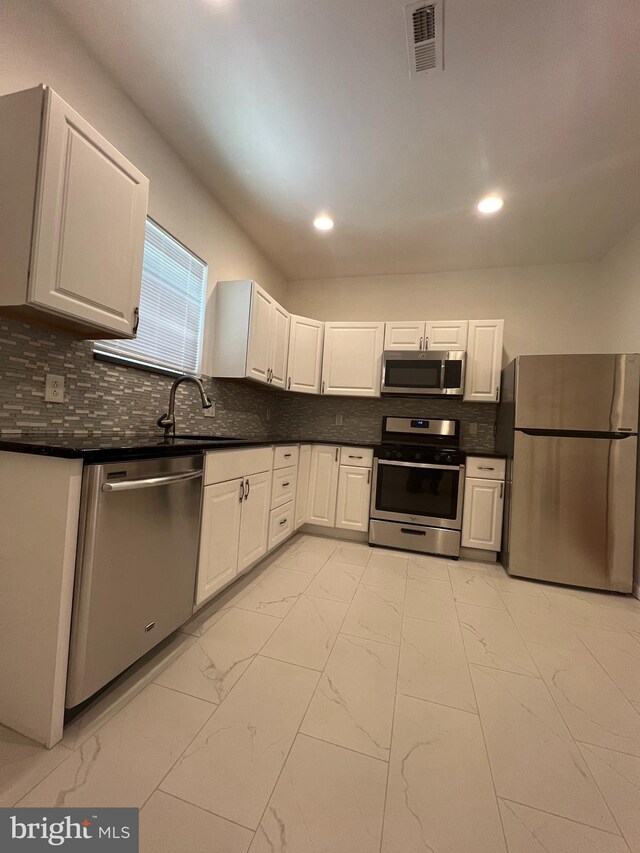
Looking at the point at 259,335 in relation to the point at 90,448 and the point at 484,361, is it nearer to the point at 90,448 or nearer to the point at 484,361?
the point at 90,448

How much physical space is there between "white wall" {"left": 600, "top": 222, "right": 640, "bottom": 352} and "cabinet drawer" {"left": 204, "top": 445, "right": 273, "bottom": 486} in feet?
9.41

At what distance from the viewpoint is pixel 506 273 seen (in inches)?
136

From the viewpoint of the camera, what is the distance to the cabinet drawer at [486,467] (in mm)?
2895

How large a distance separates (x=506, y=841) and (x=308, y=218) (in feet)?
11.2

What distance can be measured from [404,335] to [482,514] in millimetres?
1794

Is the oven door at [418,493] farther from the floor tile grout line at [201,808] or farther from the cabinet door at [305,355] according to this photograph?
the floor tile grout line at [201,808]

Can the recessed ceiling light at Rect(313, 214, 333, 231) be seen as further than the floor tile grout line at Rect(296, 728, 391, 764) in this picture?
Yes

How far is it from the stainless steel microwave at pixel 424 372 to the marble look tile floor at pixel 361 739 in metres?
1.90

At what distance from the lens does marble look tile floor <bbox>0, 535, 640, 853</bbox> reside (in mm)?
884

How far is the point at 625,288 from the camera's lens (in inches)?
109

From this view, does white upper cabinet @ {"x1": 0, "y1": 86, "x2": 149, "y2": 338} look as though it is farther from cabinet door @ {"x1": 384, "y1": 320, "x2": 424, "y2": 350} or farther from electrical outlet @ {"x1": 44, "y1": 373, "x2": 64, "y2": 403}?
cabinet door @ {"x1": 384, "y1": 320, "x2": 424, "y2": 350}

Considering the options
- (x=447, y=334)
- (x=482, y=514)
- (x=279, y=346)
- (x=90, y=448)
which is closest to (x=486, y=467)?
(x=482, y=514)

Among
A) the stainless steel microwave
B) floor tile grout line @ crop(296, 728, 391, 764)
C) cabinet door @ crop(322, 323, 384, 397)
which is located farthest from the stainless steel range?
floor tile grout line @ crop(296, 728, 391, 764)

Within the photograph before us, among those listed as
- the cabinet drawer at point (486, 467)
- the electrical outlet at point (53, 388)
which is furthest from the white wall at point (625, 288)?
the electrical outlet at point (53, 388)
